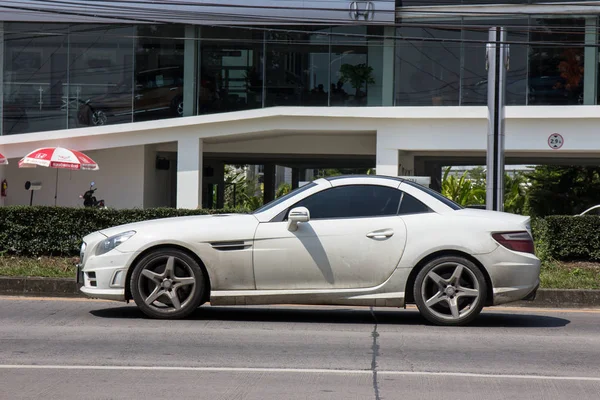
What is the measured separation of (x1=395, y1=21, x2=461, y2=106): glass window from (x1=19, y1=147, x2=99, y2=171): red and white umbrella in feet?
29.0

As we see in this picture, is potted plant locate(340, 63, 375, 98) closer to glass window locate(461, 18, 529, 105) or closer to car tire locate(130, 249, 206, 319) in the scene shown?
glass window locate(461, 18, 529, 105)

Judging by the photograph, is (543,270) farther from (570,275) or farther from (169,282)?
(169,282)

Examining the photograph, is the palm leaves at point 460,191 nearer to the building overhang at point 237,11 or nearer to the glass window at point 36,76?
the building overhang at point 237,11

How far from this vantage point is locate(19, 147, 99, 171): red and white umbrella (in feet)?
76.7

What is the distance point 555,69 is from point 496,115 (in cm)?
544

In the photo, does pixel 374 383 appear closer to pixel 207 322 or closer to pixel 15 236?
pixel 207 322

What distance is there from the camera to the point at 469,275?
9.04m

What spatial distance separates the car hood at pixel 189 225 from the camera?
9.05 m

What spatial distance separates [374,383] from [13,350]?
3.14m

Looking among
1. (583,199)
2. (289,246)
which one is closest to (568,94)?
(583,199)

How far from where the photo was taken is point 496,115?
Answer: 19.9m

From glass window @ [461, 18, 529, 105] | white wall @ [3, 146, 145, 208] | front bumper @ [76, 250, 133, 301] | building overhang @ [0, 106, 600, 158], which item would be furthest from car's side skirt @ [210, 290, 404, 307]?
white wall @ [3, 146, 145, 208]

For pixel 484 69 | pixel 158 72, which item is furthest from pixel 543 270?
pixel 158 72

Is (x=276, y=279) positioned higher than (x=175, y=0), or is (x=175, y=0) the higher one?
(x=175, y=0)
